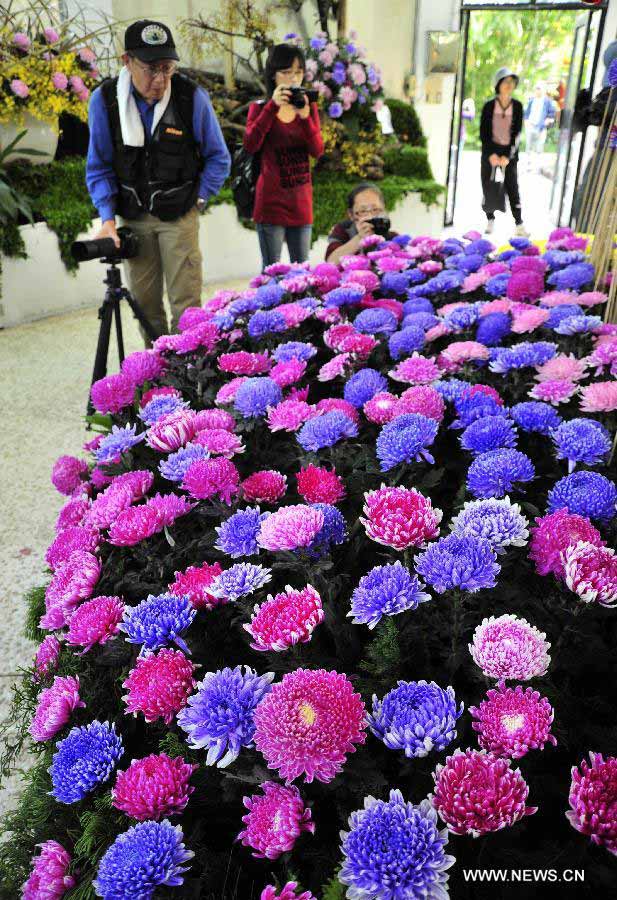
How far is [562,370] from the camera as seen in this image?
44.8 inches

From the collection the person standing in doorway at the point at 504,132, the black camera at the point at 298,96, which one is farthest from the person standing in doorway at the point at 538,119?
the black camera at the point at 298,96

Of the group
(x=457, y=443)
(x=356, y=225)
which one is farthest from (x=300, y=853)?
(x=356, y=225)

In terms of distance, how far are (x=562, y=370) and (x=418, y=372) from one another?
0.25 m

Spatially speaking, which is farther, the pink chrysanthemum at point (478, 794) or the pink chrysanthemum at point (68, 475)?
the pink chrysanthemum at point (68, 475)

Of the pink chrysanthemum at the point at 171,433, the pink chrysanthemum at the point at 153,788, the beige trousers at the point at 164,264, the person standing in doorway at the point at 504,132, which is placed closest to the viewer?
the pink chrysanthemum at the point at 153,788

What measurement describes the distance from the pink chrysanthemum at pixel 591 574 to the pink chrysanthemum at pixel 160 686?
411 mm

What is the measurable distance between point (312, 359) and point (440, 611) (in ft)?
2.80

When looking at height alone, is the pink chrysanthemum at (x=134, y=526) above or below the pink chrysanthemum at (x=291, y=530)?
below

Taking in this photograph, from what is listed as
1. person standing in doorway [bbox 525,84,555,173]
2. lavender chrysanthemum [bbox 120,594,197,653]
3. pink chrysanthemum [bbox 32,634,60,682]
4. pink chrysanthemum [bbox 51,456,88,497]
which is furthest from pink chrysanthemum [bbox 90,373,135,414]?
person standing in doorway [bbox 525,84,555,173]

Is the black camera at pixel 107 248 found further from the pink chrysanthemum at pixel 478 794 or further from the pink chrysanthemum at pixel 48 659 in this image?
the pink chrysanthemum at pixel 478 794

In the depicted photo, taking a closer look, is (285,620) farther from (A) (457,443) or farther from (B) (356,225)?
(B) (356,225)

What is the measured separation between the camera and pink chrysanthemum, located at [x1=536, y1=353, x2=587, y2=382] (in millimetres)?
1132

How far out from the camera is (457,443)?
111 cm

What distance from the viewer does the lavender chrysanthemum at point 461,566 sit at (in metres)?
0.65
